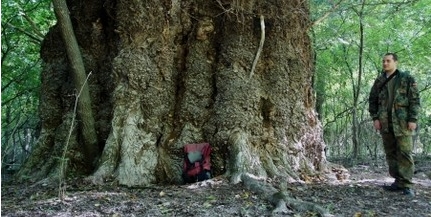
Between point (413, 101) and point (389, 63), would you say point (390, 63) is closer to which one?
point (389, 63)

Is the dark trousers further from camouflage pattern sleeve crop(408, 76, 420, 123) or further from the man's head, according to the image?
the man's head

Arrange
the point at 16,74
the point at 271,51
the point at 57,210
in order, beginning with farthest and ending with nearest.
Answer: the point at 16,74 < the point at 271,51 < the point at 57,210

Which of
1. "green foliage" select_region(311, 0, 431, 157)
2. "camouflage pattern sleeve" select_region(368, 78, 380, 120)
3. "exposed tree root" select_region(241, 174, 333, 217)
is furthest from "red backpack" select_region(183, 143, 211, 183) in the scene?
"green foliage" select_region(311, 0, 431, 157)

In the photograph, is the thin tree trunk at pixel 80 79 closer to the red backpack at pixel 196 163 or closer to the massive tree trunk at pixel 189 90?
the massive tree trunk at pixel 189 90

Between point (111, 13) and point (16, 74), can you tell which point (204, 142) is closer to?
point (111, 13)

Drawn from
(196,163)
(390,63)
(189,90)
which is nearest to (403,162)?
(390,63)

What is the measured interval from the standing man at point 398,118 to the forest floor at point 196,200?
0.92 ft

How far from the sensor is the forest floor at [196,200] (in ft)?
12.9

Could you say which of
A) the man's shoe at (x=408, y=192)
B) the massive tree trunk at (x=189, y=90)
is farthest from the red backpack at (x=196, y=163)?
the man's shoe at (x=408, y=192)

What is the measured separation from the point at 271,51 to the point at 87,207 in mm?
3562

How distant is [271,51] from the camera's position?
6.41m

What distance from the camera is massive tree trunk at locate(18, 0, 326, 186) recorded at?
582 centimetres

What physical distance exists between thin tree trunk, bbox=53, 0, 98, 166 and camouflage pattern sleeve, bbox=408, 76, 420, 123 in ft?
13.1

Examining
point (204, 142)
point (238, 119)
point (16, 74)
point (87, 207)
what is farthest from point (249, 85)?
point (16, 74)
